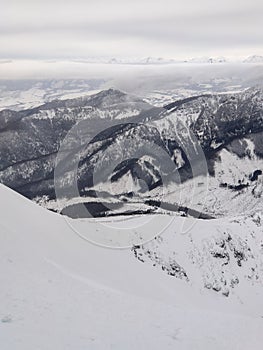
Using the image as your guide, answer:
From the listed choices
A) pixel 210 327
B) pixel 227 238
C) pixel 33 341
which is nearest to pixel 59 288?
pixel 33 341

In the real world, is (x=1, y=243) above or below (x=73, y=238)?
above

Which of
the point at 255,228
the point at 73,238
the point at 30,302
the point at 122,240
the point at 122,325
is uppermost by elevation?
the point at 30,302

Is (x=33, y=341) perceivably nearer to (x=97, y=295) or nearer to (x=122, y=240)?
(x=97, y=295)

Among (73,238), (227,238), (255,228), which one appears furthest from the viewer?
(255,228)

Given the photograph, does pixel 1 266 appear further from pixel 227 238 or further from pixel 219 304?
pixel 227 238

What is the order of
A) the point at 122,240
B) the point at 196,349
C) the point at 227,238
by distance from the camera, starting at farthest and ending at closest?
the point at 227,238, the point at 122,240, the point at 196,349

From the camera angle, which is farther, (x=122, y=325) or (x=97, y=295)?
(x=97, y=295)
